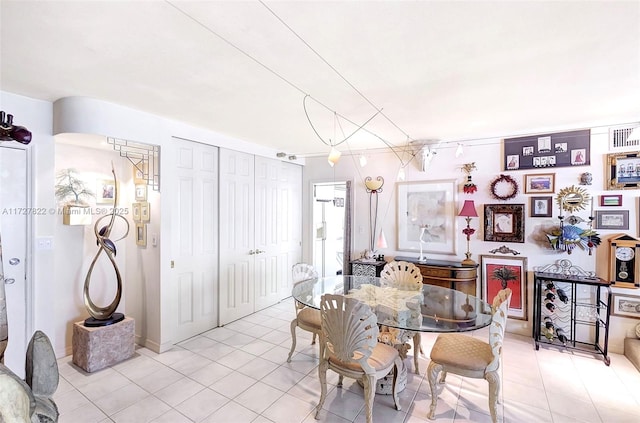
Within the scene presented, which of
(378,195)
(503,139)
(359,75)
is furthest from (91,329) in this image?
(503,139)

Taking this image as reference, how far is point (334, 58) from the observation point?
1.91 metres

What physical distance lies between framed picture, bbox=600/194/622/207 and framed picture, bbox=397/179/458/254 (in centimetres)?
150

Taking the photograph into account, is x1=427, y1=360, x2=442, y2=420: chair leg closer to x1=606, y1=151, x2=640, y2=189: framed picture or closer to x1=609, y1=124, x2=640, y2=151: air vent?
x1=606, y1=151, x2=640, y2=189: framed picture

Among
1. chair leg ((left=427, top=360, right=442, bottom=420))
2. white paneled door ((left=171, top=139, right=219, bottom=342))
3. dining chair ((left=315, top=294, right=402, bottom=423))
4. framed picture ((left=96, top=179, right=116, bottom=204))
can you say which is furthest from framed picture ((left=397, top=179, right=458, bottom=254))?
framed picture ((left=96, top=179, right=116, bottom=204))

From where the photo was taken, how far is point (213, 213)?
3.78 metres

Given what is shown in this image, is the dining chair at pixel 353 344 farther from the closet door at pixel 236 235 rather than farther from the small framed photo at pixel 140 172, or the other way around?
the small framed photo at pixel 140 172

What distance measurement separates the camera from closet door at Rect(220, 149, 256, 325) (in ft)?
12.8

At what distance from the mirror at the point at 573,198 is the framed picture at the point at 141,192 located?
4.82 meters

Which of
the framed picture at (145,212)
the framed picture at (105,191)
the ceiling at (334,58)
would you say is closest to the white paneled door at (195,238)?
the framed picture at (145,212)

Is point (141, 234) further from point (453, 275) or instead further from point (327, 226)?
point (453, 275)

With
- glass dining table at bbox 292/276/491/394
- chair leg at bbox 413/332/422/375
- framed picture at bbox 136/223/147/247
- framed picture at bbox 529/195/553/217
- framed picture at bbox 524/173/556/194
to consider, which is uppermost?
framed picture at bbox 524/173/556/194

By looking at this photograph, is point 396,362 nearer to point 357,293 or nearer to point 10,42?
point 357,293

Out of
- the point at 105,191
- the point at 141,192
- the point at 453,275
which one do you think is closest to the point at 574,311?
the point at 453,275

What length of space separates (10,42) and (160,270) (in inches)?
85.9
